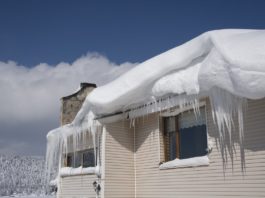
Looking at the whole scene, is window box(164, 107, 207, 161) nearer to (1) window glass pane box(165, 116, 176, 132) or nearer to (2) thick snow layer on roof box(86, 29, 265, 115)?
(1) window glass pane box(165, 116, 176, 132)

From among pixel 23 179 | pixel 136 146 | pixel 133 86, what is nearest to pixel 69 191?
pixel 136 146

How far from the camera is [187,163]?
809 cm

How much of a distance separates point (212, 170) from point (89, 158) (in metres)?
5.01

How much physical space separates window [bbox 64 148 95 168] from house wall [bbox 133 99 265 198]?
2028 millimetres

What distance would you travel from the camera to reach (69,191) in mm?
11547

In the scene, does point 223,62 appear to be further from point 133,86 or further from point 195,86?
point 133,86

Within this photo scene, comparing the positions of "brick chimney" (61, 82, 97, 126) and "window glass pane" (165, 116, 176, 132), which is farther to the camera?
"brick chimney" (61, 82, 97, 126)

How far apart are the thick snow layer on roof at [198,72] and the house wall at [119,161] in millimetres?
711

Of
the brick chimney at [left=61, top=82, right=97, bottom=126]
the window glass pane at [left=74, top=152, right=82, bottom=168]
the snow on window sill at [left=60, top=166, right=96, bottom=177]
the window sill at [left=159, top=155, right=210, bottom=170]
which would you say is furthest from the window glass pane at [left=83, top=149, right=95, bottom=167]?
the brick chimney at [left=61, top=82, right=97, bottom=126]

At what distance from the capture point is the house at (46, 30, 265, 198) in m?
6.67

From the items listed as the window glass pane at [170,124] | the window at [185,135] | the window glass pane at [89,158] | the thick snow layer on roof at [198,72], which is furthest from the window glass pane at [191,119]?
the window glass pane at [89,158]

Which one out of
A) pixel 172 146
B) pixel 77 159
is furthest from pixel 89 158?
pixel 172 146

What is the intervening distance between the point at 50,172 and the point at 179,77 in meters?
7.58

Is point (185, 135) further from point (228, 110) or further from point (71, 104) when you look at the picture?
point (71, 104)
